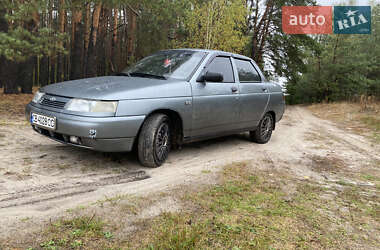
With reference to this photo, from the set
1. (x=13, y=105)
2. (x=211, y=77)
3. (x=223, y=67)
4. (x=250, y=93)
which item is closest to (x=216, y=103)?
(x=211, y=77)

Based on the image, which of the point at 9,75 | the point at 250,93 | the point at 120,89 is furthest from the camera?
the point at 9,75

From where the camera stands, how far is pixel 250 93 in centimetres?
579

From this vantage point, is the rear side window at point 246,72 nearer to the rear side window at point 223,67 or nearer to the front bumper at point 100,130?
the rear side window at point 223,67

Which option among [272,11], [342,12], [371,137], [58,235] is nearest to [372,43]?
[342,12]

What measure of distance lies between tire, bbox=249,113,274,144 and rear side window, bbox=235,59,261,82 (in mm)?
855

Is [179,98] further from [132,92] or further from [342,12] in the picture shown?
[342,12]

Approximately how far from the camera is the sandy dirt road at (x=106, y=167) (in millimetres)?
2947

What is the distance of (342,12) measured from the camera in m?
23.3

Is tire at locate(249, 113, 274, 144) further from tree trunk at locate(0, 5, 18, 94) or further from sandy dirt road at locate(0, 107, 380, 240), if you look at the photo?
Result: tree trunk at locate(0, 5, 18, 94)


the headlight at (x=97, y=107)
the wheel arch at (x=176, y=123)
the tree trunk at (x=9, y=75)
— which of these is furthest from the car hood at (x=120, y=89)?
the tree trunk at (x=9, y=75)

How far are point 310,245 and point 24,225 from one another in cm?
223

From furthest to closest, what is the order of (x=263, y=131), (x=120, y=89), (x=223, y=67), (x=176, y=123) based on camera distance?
(x=263, y=131)
(x=223, y=67)
(x=176, y=123)
(x=120, y=89)

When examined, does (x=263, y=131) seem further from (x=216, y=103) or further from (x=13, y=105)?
(x=13, y=105)

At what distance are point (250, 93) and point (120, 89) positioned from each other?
278 centimetres
